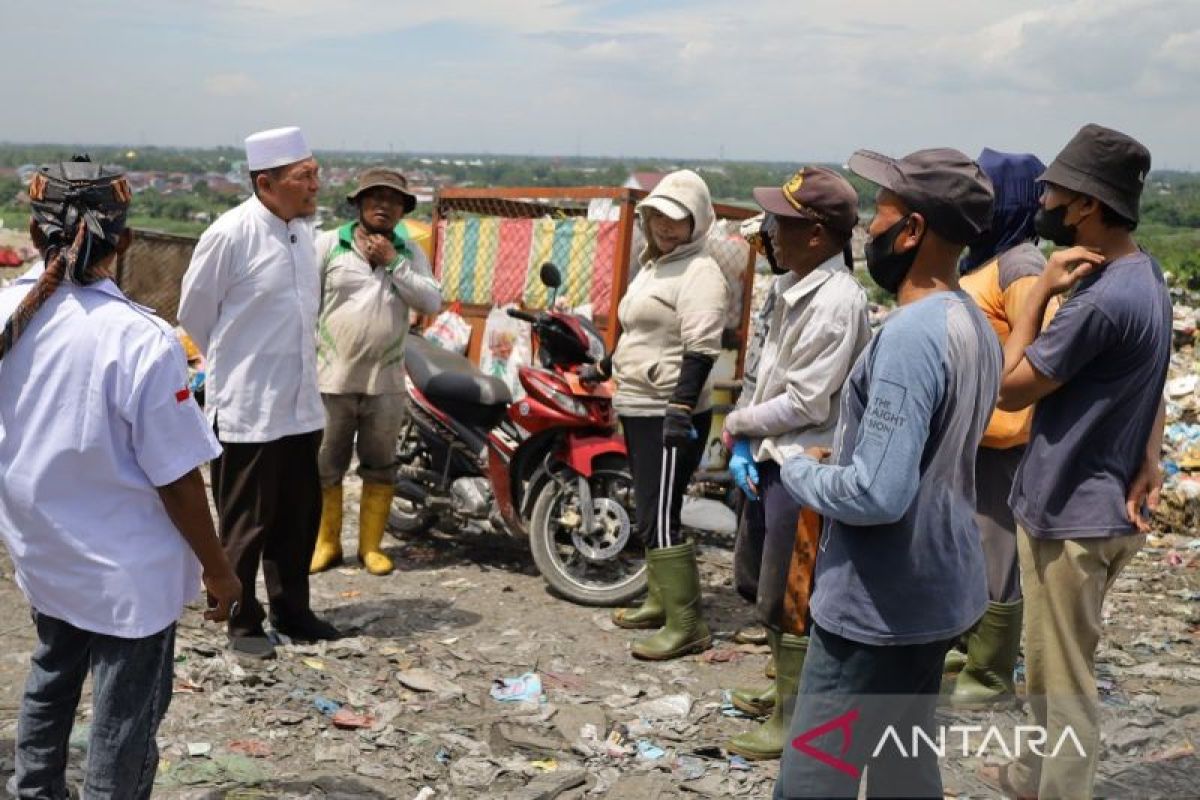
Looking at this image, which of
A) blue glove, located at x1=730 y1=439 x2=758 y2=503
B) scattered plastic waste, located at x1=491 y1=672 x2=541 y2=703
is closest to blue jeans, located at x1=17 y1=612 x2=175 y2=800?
scattered plastic waste, located at x1=491 y1=672 x2=541 y2=703

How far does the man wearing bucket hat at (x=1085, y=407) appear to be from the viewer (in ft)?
10.2

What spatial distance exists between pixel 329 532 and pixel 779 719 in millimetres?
3035

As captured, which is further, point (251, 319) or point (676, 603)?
point (676, 603)

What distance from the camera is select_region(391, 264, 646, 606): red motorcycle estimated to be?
5.66 m

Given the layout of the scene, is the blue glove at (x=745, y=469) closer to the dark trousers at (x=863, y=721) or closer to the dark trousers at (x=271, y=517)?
the dark trousers at (x=863, y=721)

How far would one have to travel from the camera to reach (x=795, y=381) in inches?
154

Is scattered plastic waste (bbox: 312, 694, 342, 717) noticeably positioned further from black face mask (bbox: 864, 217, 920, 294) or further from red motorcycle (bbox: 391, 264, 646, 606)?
black face mask (bbox: 864, 217, 920, 294)

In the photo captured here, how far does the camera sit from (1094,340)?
3072 mm

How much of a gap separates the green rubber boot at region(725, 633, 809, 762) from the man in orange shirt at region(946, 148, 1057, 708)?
31.5 inches

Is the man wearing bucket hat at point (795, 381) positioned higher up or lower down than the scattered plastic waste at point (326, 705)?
higher up

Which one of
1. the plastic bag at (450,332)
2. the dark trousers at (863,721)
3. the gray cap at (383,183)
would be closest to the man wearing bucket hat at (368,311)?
the gray cap at (383,183)

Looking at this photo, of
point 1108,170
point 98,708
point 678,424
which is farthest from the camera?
point 678,424

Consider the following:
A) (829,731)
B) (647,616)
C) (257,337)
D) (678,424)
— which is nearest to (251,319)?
(257,337)

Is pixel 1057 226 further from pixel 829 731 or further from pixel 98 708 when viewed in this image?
pixel 98 708
